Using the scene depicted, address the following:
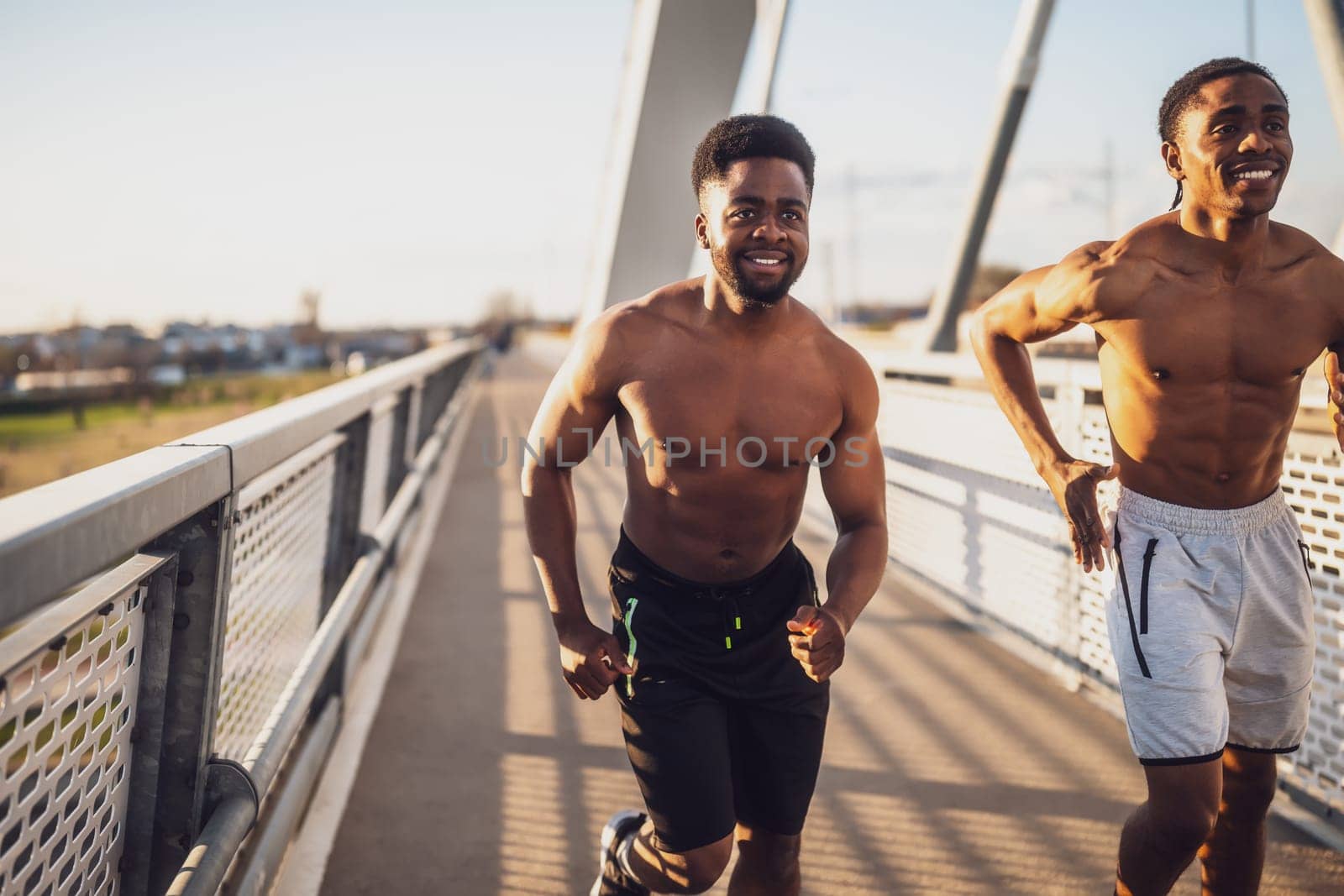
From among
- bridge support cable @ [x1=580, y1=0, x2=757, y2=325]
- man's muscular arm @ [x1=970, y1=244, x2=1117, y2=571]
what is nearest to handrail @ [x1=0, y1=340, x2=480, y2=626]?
man's muscular arm @ [x1=970, y1=244, x2=1117, y2=571]

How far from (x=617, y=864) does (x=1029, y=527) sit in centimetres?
297

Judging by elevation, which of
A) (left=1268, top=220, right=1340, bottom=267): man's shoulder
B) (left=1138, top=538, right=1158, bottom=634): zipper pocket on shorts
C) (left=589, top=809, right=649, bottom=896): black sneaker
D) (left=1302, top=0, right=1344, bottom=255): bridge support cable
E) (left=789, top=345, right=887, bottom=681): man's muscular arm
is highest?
(left=1302, top=0, right=1344, bottom=255): bridge support cable

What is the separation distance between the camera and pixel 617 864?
2.72 m

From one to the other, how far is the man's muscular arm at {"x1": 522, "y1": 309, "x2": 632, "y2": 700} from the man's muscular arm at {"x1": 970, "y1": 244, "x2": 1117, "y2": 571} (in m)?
1.12

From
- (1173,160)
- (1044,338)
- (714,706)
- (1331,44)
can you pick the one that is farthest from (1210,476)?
(1331,44)

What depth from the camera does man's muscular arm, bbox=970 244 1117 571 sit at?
2582 mm

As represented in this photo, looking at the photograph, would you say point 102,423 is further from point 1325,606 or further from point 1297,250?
point 1297,250

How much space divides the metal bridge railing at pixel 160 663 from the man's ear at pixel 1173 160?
→ 236cm

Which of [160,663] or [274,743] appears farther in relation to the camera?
[274,743]

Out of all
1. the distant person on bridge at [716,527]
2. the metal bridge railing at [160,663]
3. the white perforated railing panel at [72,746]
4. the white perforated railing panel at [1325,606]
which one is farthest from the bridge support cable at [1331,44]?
the white perforated railing panel at [72,746]

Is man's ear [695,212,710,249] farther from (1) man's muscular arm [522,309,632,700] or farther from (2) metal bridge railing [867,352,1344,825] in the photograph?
(2) metal bridge railing [867,352,1344,825]

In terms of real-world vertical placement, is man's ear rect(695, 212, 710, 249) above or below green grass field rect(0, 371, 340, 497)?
above

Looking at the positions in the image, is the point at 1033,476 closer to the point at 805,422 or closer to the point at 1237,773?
the point at 1237,773

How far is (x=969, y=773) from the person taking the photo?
12.8 feet
